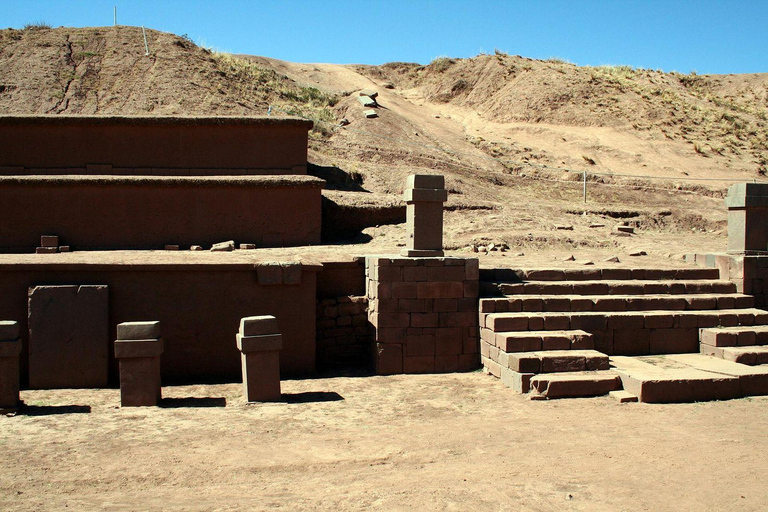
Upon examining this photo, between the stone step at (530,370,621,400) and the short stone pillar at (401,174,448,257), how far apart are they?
2.64 m

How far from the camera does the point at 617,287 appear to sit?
34.0 ft

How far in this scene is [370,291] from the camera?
10.2m

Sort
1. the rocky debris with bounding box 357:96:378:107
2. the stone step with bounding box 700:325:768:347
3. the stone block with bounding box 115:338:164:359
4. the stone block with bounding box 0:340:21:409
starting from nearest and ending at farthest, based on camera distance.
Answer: the stone block with bounding box 0:340:21:409
the stone block with bounding box 115:338:164:359
the stone step with bounding box 700:325:768:347
the rocky debris with bounding box 357:96:378:107

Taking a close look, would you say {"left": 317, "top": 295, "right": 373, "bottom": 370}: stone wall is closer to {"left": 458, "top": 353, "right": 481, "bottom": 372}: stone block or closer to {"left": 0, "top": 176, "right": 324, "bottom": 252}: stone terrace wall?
{"left": 458, "top": 353, "right": 481, "bottom": 372}: stone block

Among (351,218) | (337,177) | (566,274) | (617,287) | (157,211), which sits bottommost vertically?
(617,287)

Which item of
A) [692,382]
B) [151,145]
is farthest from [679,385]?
[151,145]

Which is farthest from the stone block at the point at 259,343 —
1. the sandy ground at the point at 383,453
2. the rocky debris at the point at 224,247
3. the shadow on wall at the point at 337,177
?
the shadow on wall at the point at 337,177

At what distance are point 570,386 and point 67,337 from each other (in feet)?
22.4

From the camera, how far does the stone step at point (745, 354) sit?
30.0ft

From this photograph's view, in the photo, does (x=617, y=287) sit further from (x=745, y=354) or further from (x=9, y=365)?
(x=9, y=365)

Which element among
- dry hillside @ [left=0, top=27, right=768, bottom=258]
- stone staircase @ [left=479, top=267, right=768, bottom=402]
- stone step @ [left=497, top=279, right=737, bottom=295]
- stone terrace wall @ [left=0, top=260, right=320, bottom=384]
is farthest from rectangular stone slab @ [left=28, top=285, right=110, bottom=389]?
dry hillside @ [left=0, top=27, right=768, bottom=258]

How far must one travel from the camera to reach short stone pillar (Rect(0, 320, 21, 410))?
7.61m

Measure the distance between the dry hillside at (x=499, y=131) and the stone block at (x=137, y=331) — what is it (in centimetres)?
769

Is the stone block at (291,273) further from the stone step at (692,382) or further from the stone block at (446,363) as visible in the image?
the stone step at (692,382)
